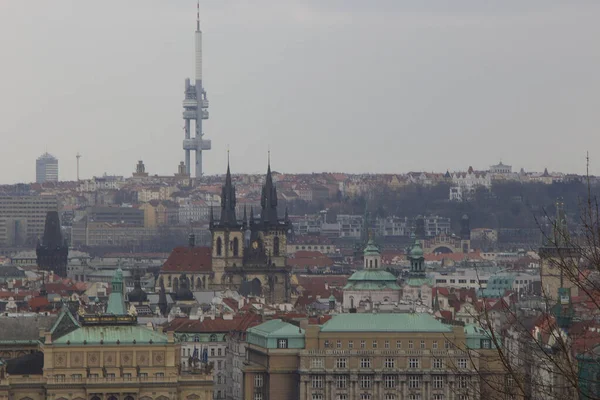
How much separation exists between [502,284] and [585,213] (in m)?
104

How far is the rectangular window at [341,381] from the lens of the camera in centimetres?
7675

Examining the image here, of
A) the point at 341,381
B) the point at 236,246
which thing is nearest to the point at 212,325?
the point at 341,381

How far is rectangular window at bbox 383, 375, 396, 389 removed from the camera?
76688 millimetres

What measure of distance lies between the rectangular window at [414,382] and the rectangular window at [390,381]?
1.66ft

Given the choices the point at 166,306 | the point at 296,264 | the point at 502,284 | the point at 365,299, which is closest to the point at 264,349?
the point at 365,299

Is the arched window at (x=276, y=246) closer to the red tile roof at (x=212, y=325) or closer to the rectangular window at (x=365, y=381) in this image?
the red tile roof at (x=212, y=325)

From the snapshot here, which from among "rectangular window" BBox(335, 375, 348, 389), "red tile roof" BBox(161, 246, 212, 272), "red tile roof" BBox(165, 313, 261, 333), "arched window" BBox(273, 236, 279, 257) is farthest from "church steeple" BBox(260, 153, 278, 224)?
"rectangular window" BBox(335, 375, 348, 389)

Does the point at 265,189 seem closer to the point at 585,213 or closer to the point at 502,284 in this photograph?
the point at 502,284

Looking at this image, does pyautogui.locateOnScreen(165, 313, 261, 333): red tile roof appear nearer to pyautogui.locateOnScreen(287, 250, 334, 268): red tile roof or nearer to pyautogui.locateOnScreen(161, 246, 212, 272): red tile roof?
pyautogui.locateOnScreen(161, 246, 212, 272): red tile roof

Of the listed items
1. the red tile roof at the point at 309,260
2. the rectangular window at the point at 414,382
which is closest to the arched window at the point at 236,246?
the red tile roof at the point at 309,260

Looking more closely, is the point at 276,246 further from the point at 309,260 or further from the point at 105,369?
the point at 105,369

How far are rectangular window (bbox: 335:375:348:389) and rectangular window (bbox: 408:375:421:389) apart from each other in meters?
2.01

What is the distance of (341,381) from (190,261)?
6530 cm

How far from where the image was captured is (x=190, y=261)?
141750 millimetres
